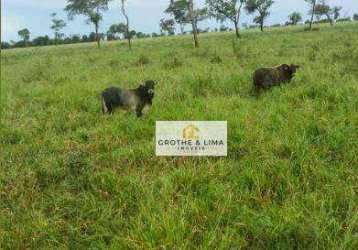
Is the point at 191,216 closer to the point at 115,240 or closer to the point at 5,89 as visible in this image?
the point at 115,240

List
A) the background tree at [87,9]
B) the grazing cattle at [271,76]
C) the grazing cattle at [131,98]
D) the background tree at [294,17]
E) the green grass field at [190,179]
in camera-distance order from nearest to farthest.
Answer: the green grass field at [190,179], the grazing cattle at [131,98], the grazing cattle at [271,76], the background tree at [87,9], the background tree at [294,17]

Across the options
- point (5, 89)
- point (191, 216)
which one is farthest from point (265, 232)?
point (5, 89)

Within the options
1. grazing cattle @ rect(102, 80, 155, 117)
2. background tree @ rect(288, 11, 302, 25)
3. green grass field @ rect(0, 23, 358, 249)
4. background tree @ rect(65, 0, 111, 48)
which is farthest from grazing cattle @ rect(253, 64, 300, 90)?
background tree @ rect(288, 11, 302, 25)

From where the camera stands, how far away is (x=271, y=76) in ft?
32.3

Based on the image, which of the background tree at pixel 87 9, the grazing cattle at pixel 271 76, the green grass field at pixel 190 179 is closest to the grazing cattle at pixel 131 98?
the green grass field at pixel 190 179

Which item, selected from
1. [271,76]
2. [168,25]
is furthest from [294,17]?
[271,76]

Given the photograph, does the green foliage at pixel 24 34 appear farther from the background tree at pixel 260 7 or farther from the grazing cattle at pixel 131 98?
the grazing cattle at pixel 131 98

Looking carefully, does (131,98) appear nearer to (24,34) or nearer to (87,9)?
(87,9)

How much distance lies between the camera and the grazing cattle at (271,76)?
31.8 ft

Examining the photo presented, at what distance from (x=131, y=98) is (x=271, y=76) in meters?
3.34

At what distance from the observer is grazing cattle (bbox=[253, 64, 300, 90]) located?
970 cm

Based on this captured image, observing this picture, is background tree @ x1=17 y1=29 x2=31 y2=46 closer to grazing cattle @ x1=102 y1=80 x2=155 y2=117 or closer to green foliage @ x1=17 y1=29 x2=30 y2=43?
green foliage @ x1=17 y1=29 x2=30 y2=43

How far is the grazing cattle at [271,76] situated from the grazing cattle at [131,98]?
2637 millimetres

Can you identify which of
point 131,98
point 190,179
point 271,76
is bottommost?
point 190,179
